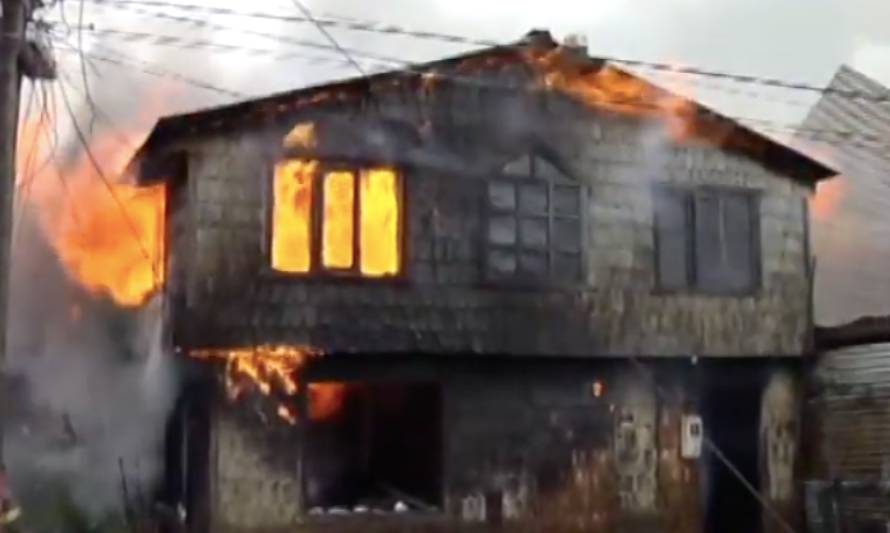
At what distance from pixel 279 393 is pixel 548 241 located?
13.4 feet

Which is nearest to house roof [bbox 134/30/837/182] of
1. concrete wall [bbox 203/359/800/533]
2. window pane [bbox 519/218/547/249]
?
window pane [bbox 519/218/547/249]

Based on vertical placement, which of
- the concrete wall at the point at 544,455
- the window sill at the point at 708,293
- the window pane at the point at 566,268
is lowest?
the concrete wall at the point at 544,455

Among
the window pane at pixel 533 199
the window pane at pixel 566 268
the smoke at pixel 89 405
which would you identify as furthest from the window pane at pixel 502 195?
the smoke at pixel 89 405

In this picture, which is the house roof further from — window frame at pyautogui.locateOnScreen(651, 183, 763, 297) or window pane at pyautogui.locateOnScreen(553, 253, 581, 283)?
window pane at pyautogui.locateOnScreen(553, 253, 581, 283)

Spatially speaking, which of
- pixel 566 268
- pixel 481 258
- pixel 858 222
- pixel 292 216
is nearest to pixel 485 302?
pixel 481 258

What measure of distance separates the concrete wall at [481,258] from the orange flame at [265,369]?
169 mm

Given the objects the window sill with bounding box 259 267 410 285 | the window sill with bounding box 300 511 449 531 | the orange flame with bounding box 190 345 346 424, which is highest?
the window sill with bounding box 259 267 410 285

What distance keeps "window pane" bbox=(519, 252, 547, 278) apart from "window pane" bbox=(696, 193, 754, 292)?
2.48 metres

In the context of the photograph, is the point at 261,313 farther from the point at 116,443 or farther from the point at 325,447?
the point at 116,443

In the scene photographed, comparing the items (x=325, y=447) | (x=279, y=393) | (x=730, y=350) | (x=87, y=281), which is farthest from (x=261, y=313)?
(x=730, y=350)

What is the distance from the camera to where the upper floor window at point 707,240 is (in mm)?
17125

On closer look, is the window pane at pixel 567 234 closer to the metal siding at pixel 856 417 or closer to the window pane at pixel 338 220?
the window pane at pixel 338 220

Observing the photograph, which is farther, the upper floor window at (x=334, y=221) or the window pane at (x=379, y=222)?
the window pane at (x=379, y=222)

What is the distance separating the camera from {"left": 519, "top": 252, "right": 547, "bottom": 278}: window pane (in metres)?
16.0
